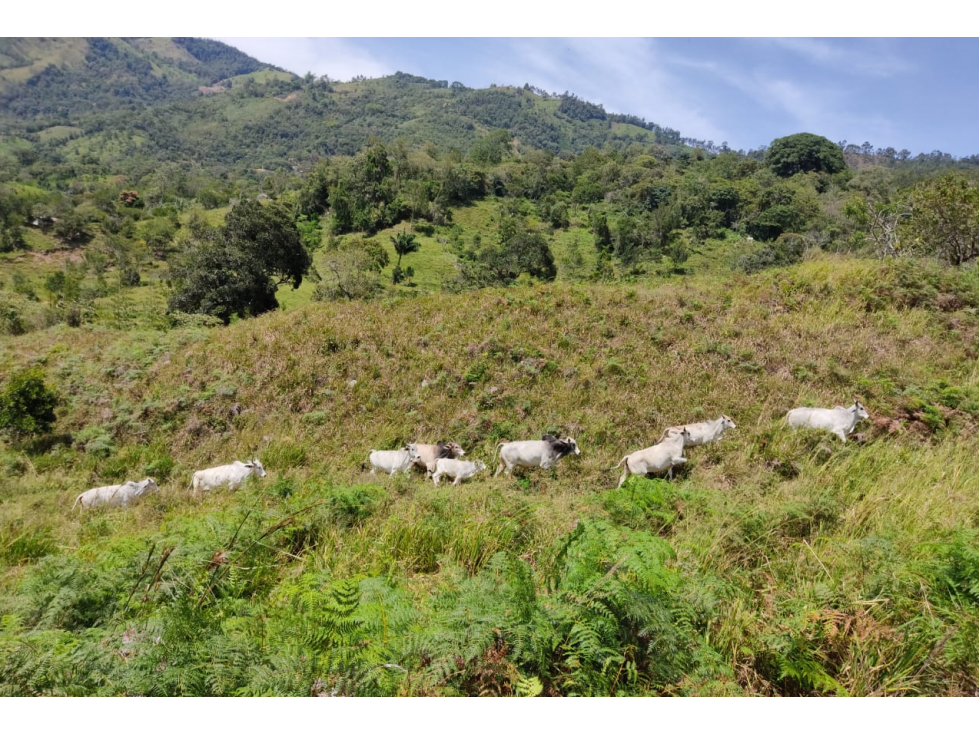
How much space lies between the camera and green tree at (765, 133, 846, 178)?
118875mm

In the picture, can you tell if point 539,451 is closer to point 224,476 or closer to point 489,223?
point 224,476

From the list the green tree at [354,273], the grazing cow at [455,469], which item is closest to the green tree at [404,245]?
the green tree at [354,273]

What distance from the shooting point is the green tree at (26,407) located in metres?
9.98

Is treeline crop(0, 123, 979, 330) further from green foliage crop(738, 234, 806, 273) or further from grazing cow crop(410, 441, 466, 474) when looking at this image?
grazing cow crop(410, 441, 466, 474)

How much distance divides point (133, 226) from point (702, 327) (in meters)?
92.5

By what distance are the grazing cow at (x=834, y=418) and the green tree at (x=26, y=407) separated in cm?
1510

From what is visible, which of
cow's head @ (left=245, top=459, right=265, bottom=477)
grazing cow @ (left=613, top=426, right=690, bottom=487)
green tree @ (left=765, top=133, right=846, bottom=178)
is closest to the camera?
grazing cow @ (left=613, top=426, right=690, bottom=487)

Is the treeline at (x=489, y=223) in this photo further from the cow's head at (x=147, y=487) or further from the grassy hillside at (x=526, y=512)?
the cow's head at (x=147, y=487)

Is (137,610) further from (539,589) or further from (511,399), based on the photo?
(511,399)

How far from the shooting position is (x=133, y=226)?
75812mm

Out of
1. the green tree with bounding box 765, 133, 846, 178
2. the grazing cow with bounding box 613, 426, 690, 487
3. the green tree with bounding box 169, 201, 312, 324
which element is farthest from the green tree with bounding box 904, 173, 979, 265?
the green tree with bounding box 765, 133, 846, 178
